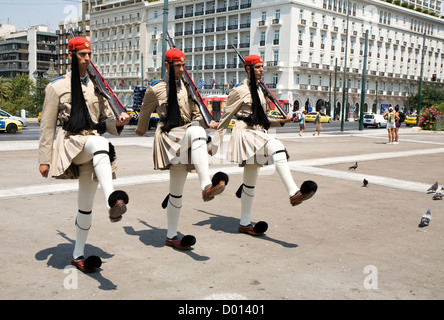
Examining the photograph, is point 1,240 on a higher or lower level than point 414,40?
lower

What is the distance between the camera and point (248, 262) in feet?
15.9

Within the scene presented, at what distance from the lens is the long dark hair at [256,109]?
5.68 meters

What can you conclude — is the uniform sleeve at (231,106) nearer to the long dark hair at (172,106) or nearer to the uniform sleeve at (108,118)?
the long dark hair at (172,106)

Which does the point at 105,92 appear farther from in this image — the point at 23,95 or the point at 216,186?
the point at 23,95

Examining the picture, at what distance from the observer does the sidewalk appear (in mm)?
4113

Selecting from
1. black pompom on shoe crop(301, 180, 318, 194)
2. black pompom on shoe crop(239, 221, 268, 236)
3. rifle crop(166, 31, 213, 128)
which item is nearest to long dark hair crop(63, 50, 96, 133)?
rifle crop(166, 31, 213, 128)

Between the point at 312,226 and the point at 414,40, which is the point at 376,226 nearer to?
the point at 312,226

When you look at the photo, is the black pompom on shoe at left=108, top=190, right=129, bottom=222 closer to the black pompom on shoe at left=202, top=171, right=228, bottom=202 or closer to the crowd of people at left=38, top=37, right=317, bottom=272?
the crowd of people at left=38, top=37, right=317, bottom=272

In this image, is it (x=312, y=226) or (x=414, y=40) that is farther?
(x=414, y=40)

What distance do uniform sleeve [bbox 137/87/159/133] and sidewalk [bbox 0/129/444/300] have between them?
132 centimetres

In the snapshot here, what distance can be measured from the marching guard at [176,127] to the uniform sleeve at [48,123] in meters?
1.02

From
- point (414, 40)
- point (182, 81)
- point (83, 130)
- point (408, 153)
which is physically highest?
point (414, 40)
